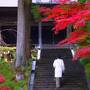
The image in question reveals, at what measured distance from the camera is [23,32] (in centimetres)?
2259

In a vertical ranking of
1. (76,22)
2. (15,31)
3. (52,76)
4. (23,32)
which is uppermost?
(76,22)

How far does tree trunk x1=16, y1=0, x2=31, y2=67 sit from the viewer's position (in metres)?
22.3

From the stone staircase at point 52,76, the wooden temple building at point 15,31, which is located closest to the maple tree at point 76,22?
the stone staircase at point 52,76

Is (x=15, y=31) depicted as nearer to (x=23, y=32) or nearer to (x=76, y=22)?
(x=23, y=32)

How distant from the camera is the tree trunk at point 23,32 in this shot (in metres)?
22.3

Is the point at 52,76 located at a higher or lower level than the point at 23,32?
lower

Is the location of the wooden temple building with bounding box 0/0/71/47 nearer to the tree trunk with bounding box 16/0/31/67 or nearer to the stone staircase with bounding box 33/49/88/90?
the stone staircase with bounding box 33/49/88/90

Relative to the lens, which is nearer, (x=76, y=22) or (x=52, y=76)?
(x=76, y=22)

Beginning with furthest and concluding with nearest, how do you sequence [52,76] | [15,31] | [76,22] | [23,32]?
1. [15,31]
2. [52,76]
3. [23,32]
4. [76,22]

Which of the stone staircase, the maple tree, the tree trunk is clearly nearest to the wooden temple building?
the stone staircase

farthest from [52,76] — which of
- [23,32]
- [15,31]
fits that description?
[15,31]

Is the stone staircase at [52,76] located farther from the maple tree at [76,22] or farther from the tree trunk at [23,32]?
the maple tree at [76,22]

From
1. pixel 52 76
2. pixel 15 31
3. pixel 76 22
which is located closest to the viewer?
pixel 76 22

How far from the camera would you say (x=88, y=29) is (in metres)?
12.9
